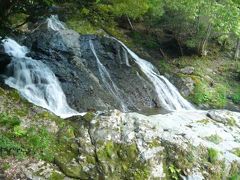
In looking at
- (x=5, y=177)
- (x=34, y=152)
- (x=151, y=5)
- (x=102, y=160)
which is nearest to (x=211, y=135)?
(x=102, y=160)

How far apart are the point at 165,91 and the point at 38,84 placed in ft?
17.9

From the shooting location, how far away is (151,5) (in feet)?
61.9

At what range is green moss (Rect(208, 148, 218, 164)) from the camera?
9.27m

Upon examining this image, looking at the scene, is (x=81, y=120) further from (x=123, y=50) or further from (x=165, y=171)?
(x=123, y=50)

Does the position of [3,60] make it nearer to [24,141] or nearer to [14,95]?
[14,95]

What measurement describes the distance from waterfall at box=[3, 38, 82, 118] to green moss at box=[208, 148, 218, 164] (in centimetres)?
470

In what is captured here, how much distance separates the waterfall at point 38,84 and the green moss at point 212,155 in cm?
470

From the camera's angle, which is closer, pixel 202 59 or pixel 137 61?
pixel 137 61

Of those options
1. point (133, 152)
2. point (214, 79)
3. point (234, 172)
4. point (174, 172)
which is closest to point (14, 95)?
point (133, 152)

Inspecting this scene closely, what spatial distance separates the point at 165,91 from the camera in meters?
16.1

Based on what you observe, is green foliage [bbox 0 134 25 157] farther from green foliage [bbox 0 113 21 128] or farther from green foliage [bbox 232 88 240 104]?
green foliage [bbox 232 88 240 104]

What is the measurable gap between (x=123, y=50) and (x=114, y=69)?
1558 mm

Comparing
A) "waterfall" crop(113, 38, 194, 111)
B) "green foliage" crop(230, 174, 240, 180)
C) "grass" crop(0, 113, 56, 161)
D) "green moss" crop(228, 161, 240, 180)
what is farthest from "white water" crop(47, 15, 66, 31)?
"green foliage" crop(230, 174, 240, 180)

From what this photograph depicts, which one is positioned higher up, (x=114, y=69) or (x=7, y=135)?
(x=7, y=135)
